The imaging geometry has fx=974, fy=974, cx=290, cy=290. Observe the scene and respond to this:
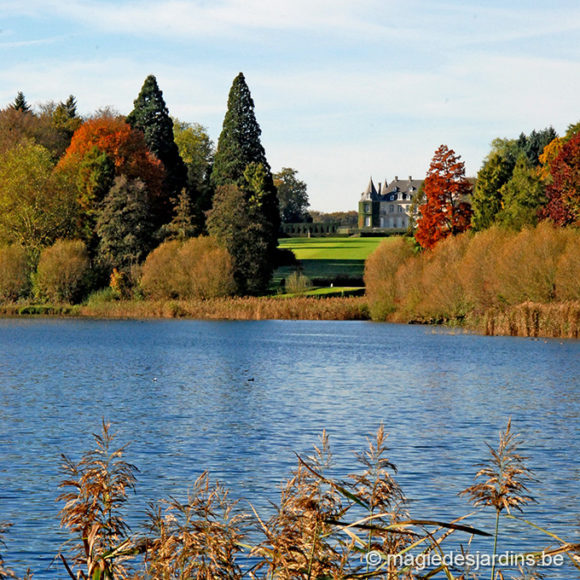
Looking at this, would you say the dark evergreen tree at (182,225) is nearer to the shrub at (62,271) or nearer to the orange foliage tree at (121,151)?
the orange foliage tree at (121,151)

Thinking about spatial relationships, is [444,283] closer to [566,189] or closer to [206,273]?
[566,189]

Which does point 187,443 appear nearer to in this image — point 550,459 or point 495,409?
point 550,459

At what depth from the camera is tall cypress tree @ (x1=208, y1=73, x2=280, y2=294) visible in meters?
76.3

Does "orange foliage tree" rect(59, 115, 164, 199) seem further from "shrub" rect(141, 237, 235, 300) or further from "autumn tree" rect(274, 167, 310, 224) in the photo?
"autumn tree" rect(274, 167, 310, 224)

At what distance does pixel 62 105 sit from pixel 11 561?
109 meters

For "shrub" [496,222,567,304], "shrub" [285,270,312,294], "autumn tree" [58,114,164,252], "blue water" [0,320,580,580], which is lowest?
"blue water" [0,320,580,580]

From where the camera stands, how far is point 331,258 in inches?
4427

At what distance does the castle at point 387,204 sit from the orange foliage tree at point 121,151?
10044cm

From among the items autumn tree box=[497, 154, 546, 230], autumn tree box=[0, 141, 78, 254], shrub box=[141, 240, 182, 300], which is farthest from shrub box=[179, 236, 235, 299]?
autumn tree box=[497, 154, 546, 230]

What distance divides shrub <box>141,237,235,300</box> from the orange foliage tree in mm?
11688

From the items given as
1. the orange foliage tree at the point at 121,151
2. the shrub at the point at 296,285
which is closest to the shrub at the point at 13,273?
the orange foliage tree at the point at 121,151

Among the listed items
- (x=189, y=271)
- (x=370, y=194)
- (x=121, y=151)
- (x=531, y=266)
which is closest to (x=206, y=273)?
(x=189, y=271)

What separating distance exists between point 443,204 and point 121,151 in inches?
1124

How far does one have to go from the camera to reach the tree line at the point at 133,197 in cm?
7631
